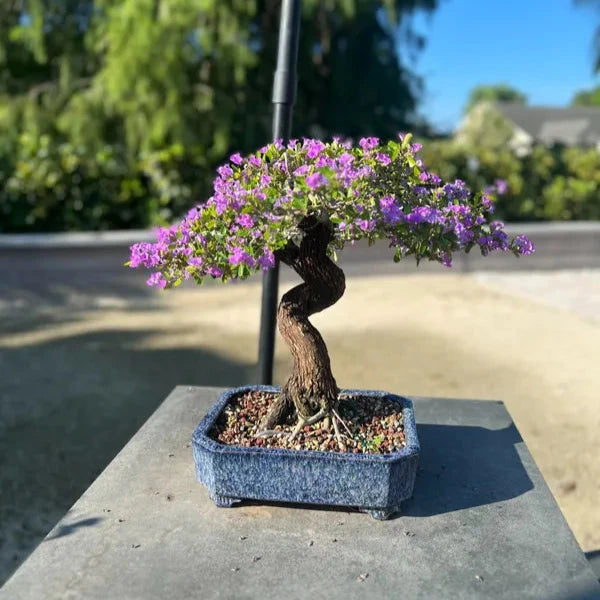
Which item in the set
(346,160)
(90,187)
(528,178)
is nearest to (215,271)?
(346,160)

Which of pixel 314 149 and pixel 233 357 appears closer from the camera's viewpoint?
pixel 314 149

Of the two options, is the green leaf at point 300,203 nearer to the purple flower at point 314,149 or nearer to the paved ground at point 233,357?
the purple flower at point 314,149

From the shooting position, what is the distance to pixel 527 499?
68.1 inches

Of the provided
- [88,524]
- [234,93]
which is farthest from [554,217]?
[88,524]

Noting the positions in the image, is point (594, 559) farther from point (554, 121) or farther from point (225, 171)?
point (554, 121)

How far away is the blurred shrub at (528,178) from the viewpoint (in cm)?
827

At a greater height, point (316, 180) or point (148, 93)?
point (148, 93)

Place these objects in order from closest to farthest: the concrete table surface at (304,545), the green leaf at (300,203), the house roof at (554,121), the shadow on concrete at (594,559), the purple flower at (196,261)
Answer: the concrete table surface at (304,545)
the green leaf at (300,203)
the purple flower at (196,261)
the shadow on concrete at (594,559)
the house roof at (554,121)

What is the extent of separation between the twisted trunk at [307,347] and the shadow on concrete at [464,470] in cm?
35

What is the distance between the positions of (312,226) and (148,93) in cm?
601

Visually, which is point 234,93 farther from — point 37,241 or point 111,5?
point 37,241

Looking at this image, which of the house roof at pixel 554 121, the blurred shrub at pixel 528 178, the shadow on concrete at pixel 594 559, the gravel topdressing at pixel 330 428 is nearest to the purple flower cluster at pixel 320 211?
the gravel topdressing at pixel 330 428

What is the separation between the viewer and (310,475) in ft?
5.19

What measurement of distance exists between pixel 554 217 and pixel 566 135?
27.5m
